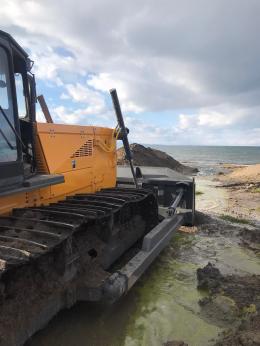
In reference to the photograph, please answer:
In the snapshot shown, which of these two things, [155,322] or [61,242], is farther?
[155,322]

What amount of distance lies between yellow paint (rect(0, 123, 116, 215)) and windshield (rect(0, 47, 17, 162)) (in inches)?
16.9

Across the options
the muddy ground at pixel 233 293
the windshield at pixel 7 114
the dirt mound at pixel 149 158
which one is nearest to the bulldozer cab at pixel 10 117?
the windshield at pixel 7 114

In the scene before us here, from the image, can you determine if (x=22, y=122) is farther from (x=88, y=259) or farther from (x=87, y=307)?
(x=87, y=307)

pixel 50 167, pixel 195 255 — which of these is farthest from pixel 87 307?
pixel 195 255

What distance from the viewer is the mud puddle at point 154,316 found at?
403 cm

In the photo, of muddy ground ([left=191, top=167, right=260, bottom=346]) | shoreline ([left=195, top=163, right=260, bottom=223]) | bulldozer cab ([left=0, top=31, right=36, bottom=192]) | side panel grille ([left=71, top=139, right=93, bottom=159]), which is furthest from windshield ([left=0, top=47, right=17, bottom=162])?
shoreline ([left=195, top=163, right=260, bottom=223])

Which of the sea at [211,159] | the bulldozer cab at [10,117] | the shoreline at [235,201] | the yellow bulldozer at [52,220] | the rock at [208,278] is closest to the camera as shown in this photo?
the yellow bulldozer at [52,220]

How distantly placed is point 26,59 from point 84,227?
2047mm

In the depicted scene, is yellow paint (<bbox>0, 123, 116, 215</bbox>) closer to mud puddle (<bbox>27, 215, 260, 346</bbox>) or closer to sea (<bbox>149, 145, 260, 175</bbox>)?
mud puddle (<bbox>27, 215, 260, 346</bbox>)

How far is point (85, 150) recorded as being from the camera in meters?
5.90

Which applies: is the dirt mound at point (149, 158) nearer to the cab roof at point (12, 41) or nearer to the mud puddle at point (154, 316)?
the mud puddle at point (154, 316)

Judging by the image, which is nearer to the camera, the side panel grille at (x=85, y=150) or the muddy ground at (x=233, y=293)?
the muddy ground at (x=233, y=293)

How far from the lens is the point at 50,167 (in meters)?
4.88

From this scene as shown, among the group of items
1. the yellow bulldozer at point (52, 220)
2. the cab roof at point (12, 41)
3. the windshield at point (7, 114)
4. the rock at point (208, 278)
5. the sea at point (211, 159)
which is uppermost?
the cab roof at point (12, 41)
